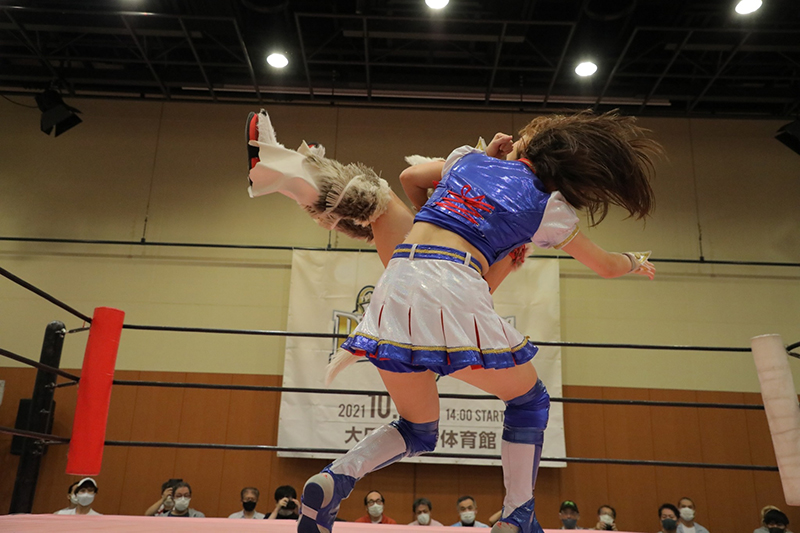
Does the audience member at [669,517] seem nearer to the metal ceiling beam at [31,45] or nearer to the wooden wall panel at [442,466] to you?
the wooden wall panel at [442,466]

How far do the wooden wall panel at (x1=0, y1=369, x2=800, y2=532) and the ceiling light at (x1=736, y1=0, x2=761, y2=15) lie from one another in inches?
128

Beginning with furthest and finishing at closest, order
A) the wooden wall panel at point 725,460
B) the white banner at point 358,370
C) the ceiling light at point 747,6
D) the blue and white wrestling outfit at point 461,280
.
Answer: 1. the wooden wall panel at point 725,460
2. the white banner at point 358,370
3. the ceiling light at point 747,6
4. the blue and white wrestling outfit at point 461,280

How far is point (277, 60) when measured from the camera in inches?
218

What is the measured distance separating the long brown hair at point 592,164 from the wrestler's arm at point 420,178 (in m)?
0.25

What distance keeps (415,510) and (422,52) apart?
3970 millimetres

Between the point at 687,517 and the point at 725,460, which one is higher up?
the point at 725,460

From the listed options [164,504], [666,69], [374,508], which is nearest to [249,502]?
[164,504]

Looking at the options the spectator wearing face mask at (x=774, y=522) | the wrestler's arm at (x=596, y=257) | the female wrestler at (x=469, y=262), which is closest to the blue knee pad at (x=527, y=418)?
the female wrestler at (x=469, y=262)

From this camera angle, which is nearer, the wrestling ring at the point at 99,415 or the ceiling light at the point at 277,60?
the wrestling ring at the point at 99,415

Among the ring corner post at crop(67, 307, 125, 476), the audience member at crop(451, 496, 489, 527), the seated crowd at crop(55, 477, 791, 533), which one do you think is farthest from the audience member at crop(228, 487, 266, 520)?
the ring corner post at crop(67, 307, 125, 476)

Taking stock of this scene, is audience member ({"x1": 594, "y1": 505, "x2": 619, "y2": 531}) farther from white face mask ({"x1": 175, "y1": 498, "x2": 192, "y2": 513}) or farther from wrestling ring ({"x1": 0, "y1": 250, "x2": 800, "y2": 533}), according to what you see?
white face mask ({"x1": 175, "y1": 498, "x2": 192, "y2": 513})

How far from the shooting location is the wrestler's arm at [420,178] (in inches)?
62.0

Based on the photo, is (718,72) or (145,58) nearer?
(718,72)

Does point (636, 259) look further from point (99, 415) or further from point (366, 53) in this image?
point (366, 53)
